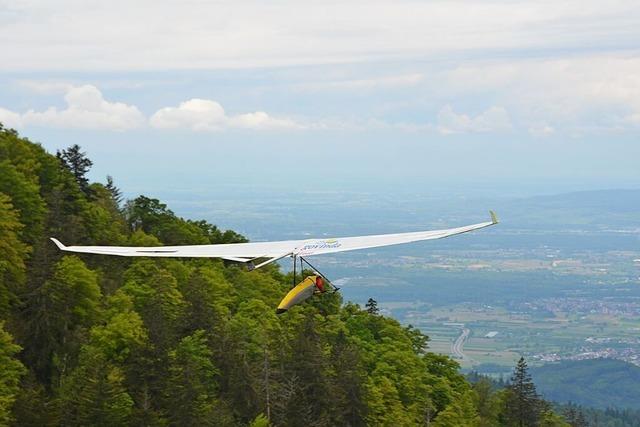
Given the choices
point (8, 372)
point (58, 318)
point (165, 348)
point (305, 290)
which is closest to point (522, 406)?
point (165, 348)

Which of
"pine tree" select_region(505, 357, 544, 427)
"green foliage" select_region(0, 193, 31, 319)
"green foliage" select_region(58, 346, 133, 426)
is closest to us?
"green foliage" select_region(58, 346, 133, 426)

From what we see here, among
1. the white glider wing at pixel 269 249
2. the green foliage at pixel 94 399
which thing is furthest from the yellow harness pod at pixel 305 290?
the green foliage at pixel 94 399

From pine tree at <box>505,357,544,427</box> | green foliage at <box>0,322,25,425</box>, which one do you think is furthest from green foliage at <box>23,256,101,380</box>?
pine tree at <box>505,357,544,427</box>

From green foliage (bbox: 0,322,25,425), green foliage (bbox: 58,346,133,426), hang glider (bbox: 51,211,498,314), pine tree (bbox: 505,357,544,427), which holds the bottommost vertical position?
pine tree (bbox: 505,357,544,427)

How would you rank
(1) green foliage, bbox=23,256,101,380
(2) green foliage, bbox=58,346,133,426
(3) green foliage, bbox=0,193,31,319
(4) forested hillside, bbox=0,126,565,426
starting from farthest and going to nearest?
(3) green foliage, bbox=0,193,31,319 < (1) green foliage, bbox=23,256,101,380 < (4) forested hillside, bbox=0,126,565,426 < (2) green foliage, bbox=58,346,133,426

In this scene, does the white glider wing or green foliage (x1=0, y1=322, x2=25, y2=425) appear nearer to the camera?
the white glider wing

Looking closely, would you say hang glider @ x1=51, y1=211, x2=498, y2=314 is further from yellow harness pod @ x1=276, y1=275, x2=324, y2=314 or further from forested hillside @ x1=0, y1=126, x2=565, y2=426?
forested hillside @ x1=0, y1=126, x2=565, y2=426

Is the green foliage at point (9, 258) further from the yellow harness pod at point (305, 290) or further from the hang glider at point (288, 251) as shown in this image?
the yellow harness pod at point (305, 290)

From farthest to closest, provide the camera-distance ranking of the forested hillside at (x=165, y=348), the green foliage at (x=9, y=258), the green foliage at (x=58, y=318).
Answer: the green foliage at (x=9, y=258), the green foliage at (x=58, y=318), the forested hillside at (x=165, y=348)

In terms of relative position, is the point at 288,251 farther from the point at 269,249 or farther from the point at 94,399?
the point at 94,399
